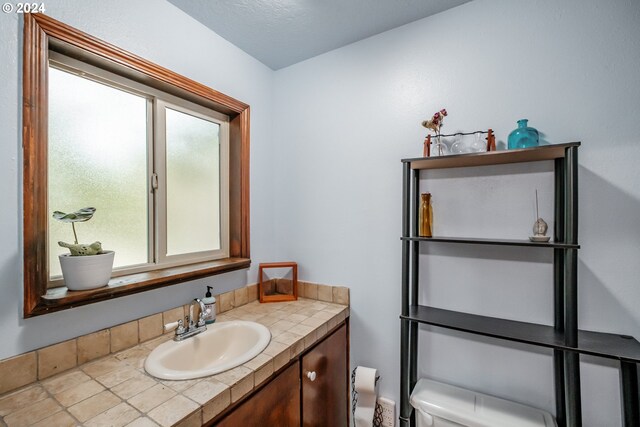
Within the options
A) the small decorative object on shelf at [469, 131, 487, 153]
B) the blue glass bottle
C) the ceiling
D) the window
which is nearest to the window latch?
the window

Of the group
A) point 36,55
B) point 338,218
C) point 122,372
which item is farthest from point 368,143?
→ point 122,372

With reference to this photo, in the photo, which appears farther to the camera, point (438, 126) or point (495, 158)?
point (438, 126)

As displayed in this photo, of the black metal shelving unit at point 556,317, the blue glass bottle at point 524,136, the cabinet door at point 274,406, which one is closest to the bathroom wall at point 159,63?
the cabinet door at point 274,406

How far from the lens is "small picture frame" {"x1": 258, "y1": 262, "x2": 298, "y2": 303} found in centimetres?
173

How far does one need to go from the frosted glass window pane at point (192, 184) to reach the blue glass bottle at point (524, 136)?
5.18 feet

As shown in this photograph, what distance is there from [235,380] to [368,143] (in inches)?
51.9

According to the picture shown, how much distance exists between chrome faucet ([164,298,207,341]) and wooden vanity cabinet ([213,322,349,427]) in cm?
44

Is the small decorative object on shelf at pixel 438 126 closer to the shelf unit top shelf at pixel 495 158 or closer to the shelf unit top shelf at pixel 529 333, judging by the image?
the shelf unit top shelf at pixel 495 158

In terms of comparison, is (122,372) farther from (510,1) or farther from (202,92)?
(510,1)

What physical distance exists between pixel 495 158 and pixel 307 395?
136 cm

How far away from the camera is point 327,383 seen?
4.70 ft

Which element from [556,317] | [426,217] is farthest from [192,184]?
[556,317]

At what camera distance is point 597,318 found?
1.09 metres

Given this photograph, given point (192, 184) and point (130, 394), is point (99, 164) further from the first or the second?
point (130, 394)
